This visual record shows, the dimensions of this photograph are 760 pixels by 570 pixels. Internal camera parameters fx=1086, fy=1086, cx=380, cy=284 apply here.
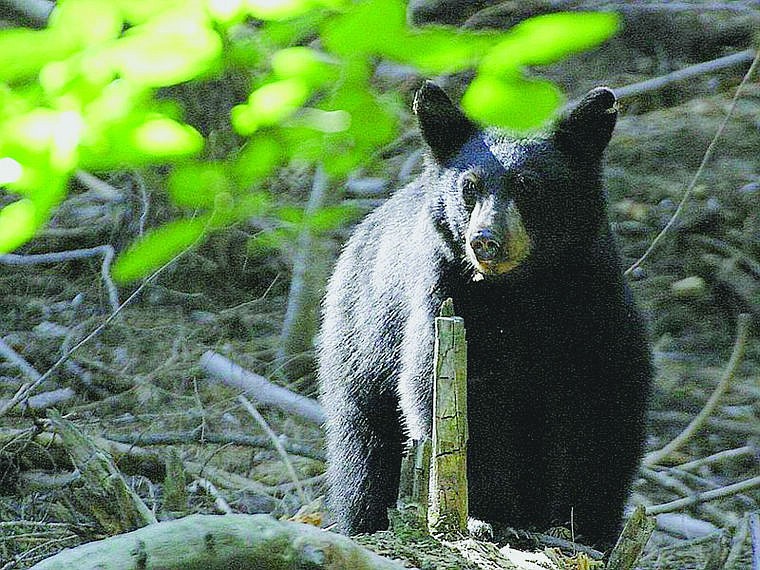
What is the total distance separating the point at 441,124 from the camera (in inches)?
177

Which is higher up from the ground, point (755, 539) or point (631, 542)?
point (631, 542)

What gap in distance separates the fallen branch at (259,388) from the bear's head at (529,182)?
2078mm

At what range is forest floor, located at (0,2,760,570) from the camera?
526cm

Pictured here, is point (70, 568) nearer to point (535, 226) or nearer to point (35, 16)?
point (535, 226)

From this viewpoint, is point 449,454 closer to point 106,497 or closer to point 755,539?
point 106,497

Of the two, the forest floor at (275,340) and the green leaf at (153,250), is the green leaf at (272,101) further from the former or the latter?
the forest floor at (275,340)

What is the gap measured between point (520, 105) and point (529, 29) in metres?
0.18

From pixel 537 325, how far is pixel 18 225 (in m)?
2.53

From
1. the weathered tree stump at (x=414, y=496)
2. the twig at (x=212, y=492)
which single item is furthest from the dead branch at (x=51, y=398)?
the weathered tree stump at (x=414, y=496)

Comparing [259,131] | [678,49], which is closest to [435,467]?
[259,131]

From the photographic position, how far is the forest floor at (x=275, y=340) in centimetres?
526

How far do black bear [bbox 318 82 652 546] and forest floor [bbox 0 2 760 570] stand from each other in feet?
2.28

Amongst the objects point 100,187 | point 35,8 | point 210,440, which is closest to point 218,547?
point 210,440

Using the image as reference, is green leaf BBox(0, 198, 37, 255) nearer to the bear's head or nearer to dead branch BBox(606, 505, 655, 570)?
dead branch BBox(606, 505, 655, 570)
